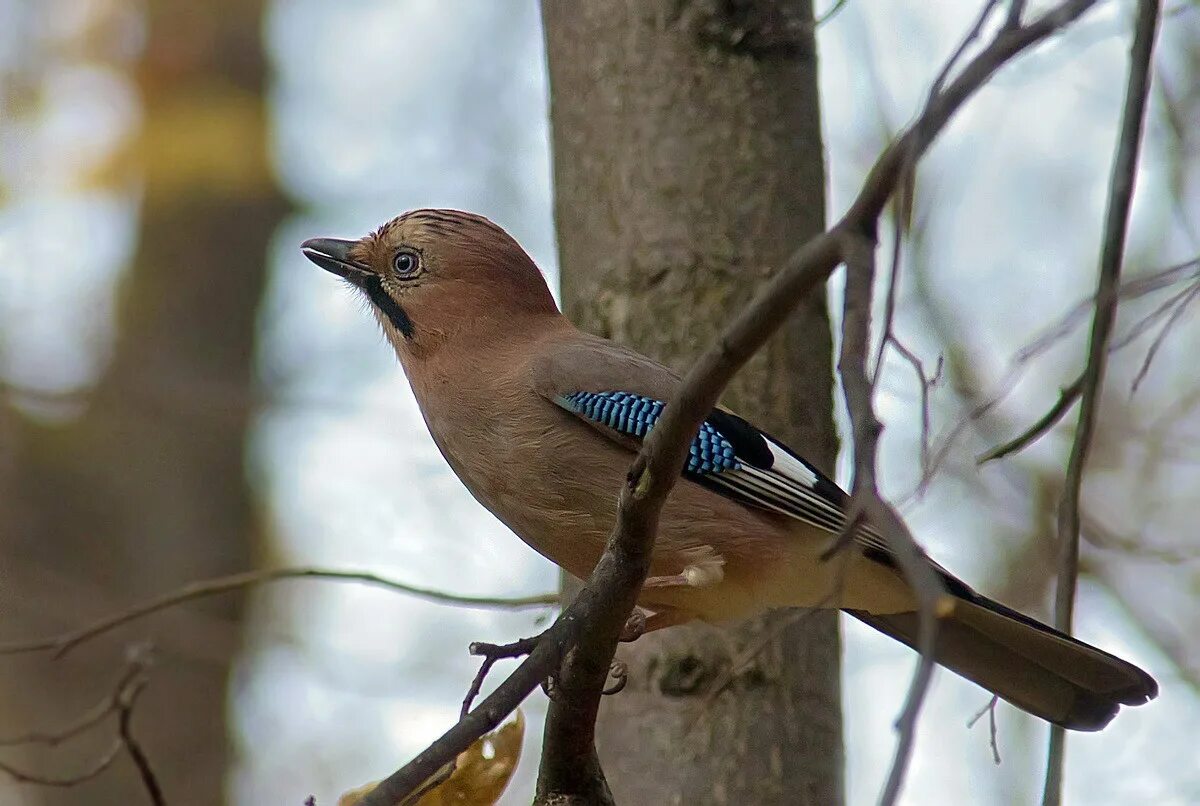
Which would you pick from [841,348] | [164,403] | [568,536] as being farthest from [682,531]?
[164,403]

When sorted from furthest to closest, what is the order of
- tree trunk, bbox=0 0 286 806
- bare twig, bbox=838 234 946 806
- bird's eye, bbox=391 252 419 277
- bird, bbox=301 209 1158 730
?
tree trunk, bbox=0 0 286 806 → bird's eye, bbox=391 252 419 277 → bird, bbox=301 209 1158 730 → bare twig, bbox=838 234 946 806

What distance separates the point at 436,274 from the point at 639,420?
100cm

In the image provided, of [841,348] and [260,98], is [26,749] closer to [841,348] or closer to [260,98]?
[260,98]

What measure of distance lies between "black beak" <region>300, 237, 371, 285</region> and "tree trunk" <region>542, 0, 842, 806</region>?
66 centimetres

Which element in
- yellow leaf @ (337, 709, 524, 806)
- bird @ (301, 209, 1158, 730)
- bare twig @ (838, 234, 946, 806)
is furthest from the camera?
bird @ (301, 209, 1158, 730)

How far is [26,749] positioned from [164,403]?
200 centimetres

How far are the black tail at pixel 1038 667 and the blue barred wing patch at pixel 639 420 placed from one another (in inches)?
26.9

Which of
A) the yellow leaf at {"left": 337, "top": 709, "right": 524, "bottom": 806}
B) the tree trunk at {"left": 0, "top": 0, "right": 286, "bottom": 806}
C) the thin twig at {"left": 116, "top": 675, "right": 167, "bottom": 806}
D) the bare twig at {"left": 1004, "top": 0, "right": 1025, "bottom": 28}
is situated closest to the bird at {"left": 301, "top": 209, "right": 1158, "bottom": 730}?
the yellow leaf at {"left": 337, "top": 709, "right": 524, "bottom": 806}

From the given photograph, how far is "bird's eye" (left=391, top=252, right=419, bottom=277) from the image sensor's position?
445 centimetres

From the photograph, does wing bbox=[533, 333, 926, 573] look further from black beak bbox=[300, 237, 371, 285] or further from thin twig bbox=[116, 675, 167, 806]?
thin twig bbox=[116, 675, 167, 806]

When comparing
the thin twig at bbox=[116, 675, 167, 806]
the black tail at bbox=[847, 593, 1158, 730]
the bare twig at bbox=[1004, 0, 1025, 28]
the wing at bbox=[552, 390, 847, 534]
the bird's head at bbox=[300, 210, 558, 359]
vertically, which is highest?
the bird's head at bbox=[300, 210, 558, 359]

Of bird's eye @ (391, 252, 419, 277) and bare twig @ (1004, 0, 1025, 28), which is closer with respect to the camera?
bare twig @ (1004, 0, 1025, 28)

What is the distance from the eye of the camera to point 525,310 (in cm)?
439

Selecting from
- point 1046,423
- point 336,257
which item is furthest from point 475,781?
point 336,257
